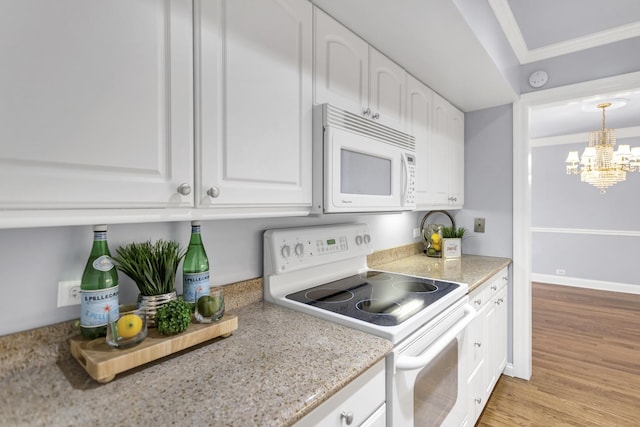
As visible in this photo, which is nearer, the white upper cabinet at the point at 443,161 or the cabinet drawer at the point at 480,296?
the cabinet drawer at the point at 480,296

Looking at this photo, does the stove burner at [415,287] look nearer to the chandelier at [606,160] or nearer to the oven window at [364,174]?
the oven window at [364,174]

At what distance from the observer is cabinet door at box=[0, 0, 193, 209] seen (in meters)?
0.61

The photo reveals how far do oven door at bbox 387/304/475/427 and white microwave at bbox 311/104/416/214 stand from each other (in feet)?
1.79

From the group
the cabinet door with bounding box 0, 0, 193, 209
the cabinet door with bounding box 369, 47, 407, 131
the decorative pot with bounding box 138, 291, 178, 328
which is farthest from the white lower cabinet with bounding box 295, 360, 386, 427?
the cabinet door with bounding box 369, 47, 407, 131

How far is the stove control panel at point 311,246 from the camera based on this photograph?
1.35m

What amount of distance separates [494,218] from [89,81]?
8.59 feet

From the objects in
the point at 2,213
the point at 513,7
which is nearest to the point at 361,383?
the point at 2,213

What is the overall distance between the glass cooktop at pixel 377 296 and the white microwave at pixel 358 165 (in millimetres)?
369

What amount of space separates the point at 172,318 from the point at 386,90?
1.38 meters

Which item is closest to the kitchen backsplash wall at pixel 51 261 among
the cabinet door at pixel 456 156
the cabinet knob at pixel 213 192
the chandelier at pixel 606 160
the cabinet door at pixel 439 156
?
the cabinet knob at pixel 213 192

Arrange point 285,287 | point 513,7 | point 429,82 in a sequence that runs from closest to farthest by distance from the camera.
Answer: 1. point 285,287
2. point 513,7
3. point 429,82

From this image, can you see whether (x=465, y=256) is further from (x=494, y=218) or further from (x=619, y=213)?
(x=619, y=213)

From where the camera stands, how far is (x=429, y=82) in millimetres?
2016

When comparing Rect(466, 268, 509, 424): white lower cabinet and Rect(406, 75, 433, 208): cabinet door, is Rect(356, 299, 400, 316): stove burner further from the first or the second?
Rect(406, 75, 433, 208): cabinet door
